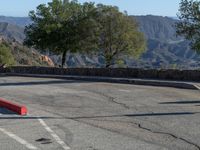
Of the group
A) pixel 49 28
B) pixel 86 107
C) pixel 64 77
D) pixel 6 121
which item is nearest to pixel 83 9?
pixel 49 28

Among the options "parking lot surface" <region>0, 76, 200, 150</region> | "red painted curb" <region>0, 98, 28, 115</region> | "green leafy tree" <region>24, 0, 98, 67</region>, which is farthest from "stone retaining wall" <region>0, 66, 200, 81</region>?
"red painted curb" <region>0, 98, 28, 115</region>

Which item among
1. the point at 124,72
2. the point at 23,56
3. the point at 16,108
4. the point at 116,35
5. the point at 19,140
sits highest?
the point at 116,35

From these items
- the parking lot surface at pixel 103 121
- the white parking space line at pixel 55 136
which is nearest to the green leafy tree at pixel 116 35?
the parking lot surface at pixel 103 121

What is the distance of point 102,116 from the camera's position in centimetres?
1384

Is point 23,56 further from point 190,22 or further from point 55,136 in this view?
point 55,136

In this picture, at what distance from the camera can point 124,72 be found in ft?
94.9

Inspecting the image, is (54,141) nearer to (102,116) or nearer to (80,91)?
(102,116)

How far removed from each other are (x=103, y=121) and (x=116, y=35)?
2980cm

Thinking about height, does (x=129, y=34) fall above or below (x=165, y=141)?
above

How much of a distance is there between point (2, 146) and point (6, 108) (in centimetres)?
542

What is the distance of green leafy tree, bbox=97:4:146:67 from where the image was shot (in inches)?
1652

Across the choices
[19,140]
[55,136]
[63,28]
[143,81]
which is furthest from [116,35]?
[19,140]

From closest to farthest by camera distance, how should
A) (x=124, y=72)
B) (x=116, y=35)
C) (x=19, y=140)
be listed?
(x=19, y=140), (x=124, y=72), (x=116, y=35)

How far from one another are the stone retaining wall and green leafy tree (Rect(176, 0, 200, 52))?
13.0ft
